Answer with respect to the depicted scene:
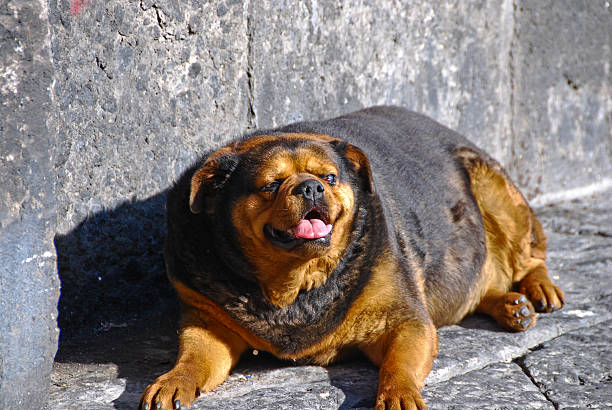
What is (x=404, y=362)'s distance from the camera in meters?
3.44

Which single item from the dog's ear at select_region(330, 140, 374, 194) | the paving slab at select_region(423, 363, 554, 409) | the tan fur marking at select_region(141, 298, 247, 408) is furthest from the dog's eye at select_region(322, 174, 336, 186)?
the paving slab at select_region(423, 363, 554, 409)

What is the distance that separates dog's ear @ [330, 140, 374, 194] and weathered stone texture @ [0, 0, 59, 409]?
1.39 m

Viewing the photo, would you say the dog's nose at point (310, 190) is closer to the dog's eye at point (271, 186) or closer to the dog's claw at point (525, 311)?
the dog's eye at point (271, 186)

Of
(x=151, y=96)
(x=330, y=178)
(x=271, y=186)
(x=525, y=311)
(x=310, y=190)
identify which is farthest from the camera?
(x=151, y=96)

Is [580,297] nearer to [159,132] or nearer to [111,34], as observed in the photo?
[159,132]

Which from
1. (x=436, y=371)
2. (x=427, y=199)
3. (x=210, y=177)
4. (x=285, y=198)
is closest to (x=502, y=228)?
(x=427, y=199)

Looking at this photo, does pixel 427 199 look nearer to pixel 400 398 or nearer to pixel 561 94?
pixel 400 398

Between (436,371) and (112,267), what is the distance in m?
2.01

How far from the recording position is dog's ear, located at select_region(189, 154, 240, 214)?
11.8 feet

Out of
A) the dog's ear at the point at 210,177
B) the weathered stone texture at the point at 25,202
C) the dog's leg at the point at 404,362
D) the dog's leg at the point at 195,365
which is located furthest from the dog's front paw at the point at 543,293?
the weathered stone texture at the point at 25,202

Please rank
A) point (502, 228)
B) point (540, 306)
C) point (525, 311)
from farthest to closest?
point (502, 228) < point (540, 306) < point (525, 311)

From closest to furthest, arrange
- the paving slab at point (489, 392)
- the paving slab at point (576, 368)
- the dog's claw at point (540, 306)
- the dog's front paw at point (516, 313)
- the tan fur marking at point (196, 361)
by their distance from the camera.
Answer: the tan fur marking at point (196, 361) < the paving slab at point (489, 392) < the paving slab at point (576, 368) < the dog's front paw at point (516, 313) < the dog's claw at point (540, 306)

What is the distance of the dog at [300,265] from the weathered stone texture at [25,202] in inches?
21.5

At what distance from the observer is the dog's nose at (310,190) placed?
132 inches
